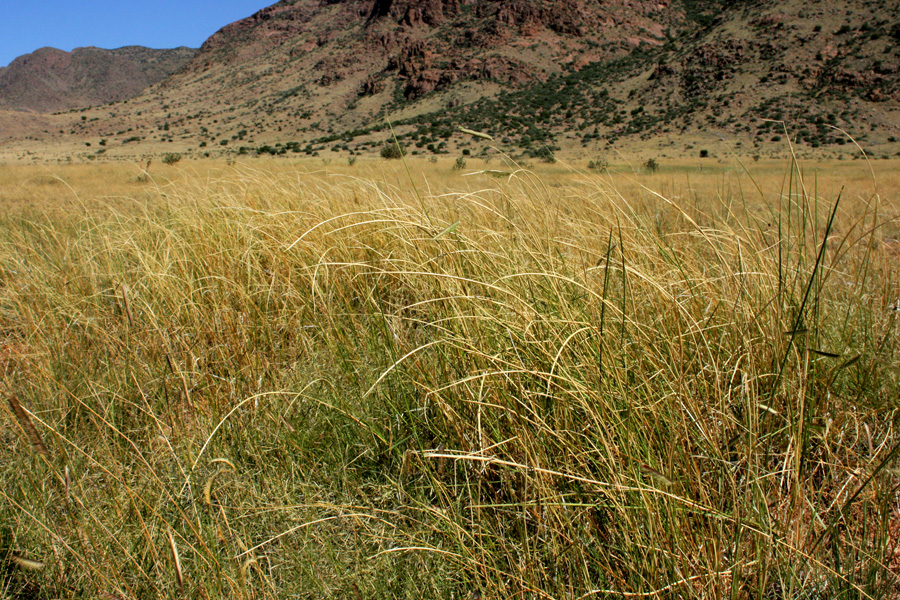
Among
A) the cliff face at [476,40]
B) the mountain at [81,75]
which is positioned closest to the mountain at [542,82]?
the cliff face at [476,40]

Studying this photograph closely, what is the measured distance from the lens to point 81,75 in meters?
142

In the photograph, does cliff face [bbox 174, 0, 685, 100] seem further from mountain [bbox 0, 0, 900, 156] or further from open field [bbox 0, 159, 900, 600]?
open field [bbox 0, 159, 900, 600]

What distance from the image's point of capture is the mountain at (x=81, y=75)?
129125 mm

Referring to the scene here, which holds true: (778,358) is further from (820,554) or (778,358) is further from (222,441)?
(222,441)

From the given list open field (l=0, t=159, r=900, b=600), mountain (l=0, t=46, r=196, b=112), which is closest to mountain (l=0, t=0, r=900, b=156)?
open field (l=0, t=159, r=900, b=600)

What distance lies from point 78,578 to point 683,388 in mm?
1296

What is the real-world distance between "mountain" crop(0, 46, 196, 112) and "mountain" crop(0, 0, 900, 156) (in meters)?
63.7

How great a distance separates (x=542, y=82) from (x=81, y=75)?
15777 centimetres

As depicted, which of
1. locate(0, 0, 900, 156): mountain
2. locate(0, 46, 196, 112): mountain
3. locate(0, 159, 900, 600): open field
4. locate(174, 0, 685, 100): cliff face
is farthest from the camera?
locate(0, 46, 196, 112): mountain

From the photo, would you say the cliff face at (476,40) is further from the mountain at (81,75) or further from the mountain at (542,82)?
the mountain at (81,75)

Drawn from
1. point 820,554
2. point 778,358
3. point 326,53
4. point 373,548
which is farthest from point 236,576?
point 326,53

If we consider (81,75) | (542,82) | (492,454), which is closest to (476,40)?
(542,82)

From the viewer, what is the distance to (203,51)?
100188mm

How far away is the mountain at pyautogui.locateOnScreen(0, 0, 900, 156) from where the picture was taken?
99.6 ft
